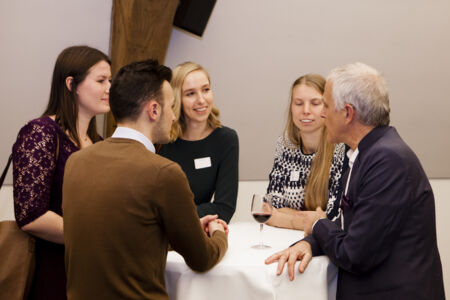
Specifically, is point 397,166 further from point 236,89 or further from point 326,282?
point 236,89

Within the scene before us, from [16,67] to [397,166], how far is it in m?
2.77

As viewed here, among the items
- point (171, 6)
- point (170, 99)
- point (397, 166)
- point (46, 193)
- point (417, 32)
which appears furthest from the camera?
point (417, 32)

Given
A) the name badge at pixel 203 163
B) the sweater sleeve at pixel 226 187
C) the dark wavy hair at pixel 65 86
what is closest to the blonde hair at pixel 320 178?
the sweater sleeve at pixel 226 187

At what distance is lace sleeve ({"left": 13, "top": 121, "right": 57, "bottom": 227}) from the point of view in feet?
6.23

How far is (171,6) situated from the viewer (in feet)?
10.4

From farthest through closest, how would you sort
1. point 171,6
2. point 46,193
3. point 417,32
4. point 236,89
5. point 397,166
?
point 417,32
point 236,89
point 171,6
point 46,193
point 397,166

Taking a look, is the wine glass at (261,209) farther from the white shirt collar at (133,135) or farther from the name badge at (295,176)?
the name badge at (295,176)

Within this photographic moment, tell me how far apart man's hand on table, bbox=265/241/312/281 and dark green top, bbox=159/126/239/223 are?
804 millimetres

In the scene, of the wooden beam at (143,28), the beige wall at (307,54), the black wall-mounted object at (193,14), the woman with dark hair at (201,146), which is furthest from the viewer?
the beige wall at (307,54)

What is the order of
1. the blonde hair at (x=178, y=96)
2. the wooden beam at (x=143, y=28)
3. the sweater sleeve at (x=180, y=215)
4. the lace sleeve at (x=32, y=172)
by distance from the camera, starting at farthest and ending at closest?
the wooden beam at (x=143, y=28), the blonde hair at (x=178, y=96), the lace sleeve at (x=32, y=172), the sweater sleeve at (x=180, y=215)

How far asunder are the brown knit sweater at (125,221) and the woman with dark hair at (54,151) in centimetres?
45

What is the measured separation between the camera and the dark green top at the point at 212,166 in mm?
2607

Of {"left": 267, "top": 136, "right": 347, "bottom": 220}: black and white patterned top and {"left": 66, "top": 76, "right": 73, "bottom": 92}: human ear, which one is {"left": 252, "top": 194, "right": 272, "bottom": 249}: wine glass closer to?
{"left": 267, "top": 136, "right": 347, "bottom": 220}: black and white patterned top

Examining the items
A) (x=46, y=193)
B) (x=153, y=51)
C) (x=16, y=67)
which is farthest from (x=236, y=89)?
(x=46, y=193)
